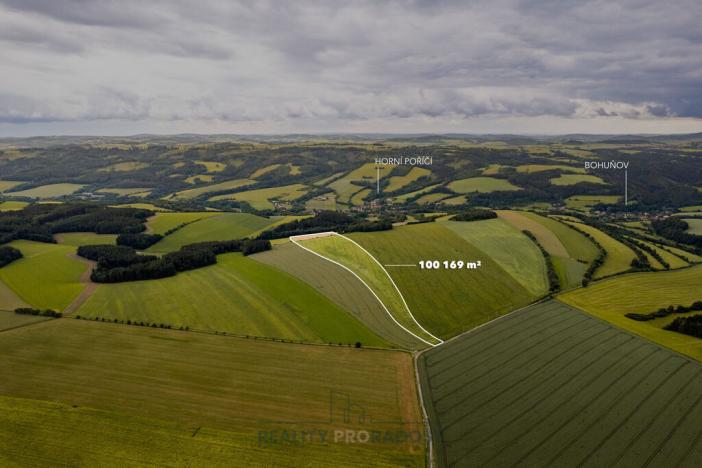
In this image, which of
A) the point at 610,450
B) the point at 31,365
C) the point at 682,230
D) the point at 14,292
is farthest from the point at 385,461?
the point at 682,230

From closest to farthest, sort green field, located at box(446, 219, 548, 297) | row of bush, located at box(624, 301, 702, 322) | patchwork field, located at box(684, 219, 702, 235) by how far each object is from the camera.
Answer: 1. row of bush, located at box(624, 301, 702, 322)
2. green field, located at box(446, 219, 548, 297)
3. patchwork field, located at box(684, 219, 702, 235)

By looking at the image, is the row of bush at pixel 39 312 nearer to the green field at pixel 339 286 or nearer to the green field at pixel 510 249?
the green field at pixel 339 286

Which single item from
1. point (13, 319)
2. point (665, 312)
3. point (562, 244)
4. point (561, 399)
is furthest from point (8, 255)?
point (665, 312)

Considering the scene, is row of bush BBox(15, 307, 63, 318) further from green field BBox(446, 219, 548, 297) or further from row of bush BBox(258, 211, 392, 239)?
green field BBox(446, 219, 548, 297)

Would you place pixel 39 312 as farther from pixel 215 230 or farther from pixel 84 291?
pixel 215 230

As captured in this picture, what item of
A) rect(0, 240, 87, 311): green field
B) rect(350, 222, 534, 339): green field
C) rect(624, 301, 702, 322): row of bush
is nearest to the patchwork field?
rect(624, 301, 702, 322): row of bush

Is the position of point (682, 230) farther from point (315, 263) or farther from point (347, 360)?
point (347, 360)
